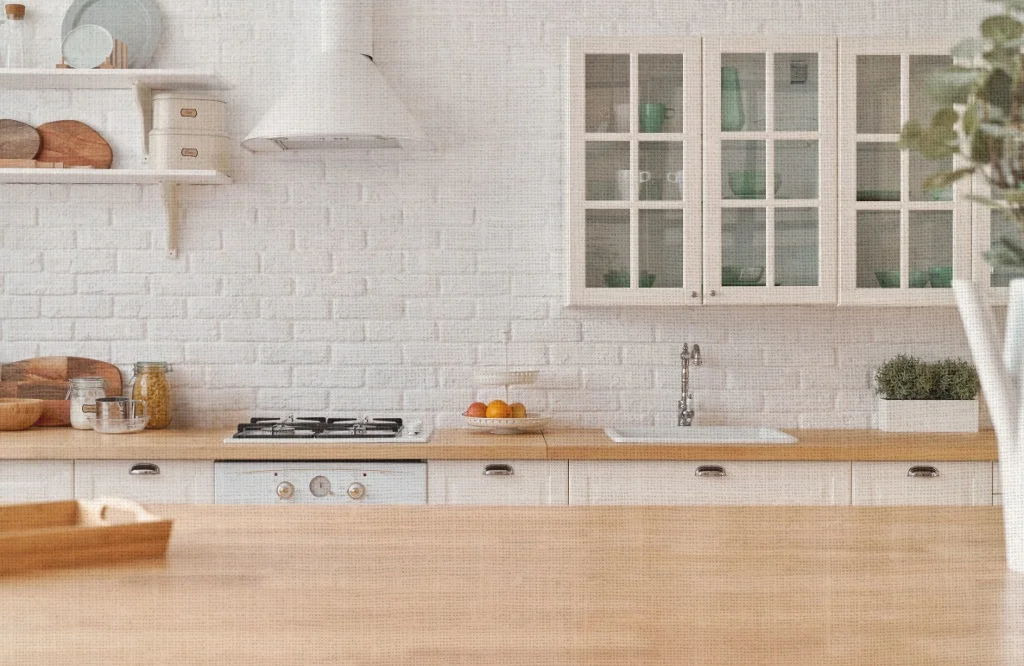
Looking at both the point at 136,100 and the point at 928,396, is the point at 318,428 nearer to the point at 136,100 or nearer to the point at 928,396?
the point at 136,100

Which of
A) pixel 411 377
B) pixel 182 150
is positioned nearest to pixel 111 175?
pixel 182 150

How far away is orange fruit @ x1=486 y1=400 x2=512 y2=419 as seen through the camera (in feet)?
11.1

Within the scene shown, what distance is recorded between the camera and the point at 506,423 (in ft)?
11.0

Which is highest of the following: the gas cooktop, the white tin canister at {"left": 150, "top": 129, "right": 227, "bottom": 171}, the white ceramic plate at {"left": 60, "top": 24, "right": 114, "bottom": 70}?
the white ceramic plate at {"left": 60, "top": 24, "right": 114, "bottom": 70}

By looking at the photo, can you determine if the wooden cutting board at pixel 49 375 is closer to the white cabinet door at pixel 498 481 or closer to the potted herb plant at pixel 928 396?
the white cabinet door at pixel 498 481

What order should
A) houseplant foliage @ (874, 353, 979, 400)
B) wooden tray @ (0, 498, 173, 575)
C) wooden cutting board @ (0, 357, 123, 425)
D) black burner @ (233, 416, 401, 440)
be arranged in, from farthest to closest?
wooden cutting board @ (0, 357, 123, 425) < houseplant foliage @ (874, 353, 979, 400) < black burner @ (233, 416, 401, 440) < wooden tray @ (0, 498, 173, 575)

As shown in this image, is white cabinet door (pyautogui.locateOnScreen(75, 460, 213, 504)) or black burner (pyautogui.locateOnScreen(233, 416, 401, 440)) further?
black burner (pyautogui.locateOnScreen(233, 416, 401, 440))

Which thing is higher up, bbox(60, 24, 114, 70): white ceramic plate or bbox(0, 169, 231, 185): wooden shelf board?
bbox(60, 24, 114, 70): white ceramic plate

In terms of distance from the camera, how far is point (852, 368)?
375 cm

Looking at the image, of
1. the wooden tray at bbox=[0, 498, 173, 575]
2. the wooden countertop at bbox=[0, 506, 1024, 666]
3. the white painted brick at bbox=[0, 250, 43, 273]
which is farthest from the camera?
the white painted brick at bbox=[0, 250, 43, 273]

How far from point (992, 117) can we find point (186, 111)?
3127mm

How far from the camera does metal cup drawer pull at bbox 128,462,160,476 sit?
10.3ft

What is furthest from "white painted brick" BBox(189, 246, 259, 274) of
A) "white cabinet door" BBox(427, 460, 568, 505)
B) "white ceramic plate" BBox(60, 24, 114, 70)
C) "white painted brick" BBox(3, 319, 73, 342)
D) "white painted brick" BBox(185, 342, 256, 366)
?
"white cabinet door" BBox(427, 460, 568, 505)

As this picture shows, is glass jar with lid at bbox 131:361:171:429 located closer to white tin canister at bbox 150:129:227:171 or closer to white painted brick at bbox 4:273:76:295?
white painted brick at bbox 4:273:76:295
